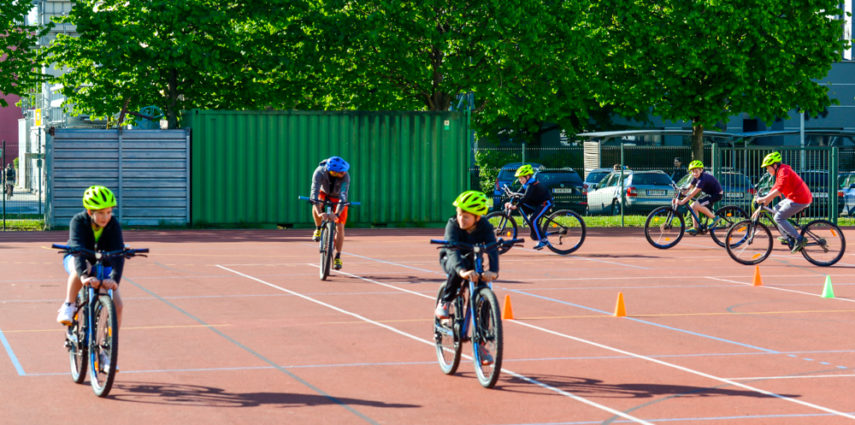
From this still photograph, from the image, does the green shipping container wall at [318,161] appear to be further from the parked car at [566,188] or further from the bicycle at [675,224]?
the bicycle at [675,224]

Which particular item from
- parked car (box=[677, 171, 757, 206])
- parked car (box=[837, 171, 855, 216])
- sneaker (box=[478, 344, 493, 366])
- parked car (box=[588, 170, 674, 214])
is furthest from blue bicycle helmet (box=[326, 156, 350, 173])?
parked car (box=[837, 171, 855, 216])

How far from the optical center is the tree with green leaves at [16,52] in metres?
32.2

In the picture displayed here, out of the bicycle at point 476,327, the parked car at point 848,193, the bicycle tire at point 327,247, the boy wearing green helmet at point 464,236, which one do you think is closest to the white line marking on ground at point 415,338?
the bicycle at point 476,327

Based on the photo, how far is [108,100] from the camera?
31.9 m

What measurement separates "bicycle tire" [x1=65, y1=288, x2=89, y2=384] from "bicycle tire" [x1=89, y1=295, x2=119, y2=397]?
99 mm

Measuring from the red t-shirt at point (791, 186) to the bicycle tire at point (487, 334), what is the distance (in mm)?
10624

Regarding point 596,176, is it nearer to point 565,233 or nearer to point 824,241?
point 565,233

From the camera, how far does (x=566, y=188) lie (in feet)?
115

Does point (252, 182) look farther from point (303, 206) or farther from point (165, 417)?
point (165, 417)

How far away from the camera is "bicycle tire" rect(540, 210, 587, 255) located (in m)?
20.2

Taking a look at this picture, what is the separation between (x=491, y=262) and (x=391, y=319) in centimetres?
341

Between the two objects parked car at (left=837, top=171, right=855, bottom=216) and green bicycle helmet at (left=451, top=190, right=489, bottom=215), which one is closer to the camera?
green bicycle helmet at (left=451, top=190, right=489, bottom=215)

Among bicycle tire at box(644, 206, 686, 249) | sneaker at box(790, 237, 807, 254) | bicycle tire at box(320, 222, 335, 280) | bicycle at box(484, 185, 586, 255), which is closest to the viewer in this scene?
bicycle tire at box(320, 222, 335, 280)

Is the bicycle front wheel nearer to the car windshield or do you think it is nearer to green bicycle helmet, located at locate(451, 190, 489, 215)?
green bicycle helmet, located at locate(451, 190, 489, 215)
